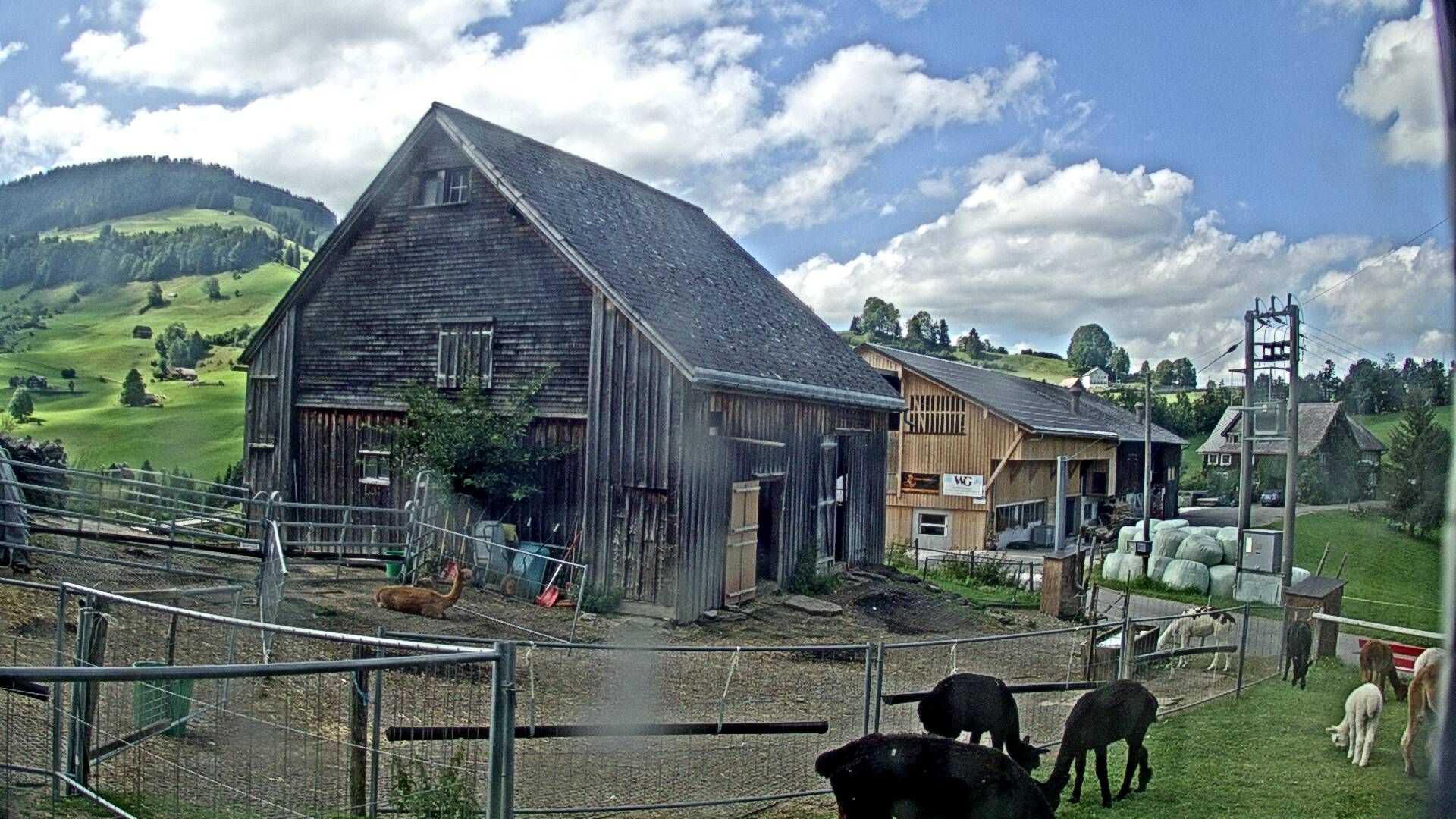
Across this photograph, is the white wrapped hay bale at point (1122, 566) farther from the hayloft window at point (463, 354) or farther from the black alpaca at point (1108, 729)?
the hayloft window at point (463, 354)

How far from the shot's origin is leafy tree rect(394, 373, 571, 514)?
1345cm

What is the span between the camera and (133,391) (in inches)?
585

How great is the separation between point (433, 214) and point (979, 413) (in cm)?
1004

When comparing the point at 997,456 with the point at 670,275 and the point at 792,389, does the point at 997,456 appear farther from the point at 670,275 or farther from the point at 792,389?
the point at 670,275

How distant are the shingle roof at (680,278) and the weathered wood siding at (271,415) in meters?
4.70

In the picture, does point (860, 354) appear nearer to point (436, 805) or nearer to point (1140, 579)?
point (1140, 579)

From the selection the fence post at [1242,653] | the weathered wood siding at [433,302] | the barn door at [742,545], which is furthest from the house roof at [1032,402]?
the weathered wood siding at [433,302]

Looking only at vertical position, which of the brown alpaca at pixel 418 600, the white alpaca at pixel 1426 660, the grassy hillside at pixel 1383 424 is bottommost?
the brown alpaca at pixel 418 600

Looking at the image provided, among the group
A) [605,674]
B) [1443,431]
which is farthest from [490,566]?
[1443,431]

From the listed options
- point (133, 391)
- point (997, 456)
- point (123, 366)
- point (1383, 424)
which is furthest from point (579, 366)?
point (1383, 424)

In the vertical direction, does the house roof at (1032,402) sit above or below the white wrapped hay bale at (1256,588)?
above

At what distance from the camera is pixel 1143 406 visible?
24.9 ft

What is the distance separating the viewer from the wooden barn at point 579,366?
12.9 m

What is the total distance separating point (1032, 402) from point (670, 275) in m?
5.74
